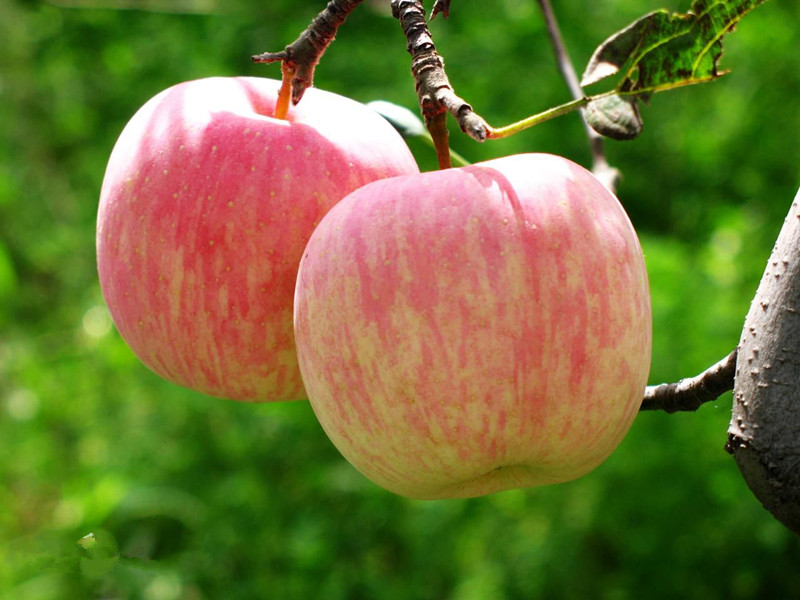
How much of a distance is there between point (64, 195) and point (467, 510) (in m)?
1.73

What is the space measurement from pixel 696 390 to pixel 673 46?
23 centimetres

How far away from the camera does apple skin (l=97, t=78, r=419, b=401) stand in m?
0.62

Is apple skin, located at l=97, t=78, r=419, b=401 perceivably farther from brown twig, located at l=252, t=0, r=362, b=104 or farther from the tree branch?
the tree branch

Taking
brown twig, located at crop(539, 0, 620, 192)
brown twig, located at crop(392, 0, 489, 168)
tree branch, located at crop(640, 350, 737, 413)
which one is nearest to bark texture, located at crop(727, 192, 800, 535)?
tree branch, located at crop(640, 350, 737, 413)

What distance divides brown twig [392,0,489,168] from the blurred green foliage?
898 mm

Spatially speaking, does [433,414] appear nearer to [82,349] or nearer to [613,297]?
[613,297]

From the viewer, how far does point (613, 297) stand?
21.4 inches

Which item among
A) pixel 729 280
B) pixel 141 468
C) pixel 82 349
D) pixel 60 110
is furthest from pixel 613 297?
pixel 60 110

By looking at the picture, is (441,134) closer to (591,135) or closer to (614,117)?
(614,117)

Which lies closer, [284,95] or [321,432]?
[284,95]

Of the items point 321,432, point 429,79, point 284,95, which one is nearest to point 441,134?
point 429,79

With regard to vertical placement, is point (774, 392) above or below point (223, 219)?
below

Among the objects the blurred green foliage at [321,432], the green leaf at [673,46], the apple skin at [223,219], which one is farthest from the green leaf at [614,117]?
the blurred green foliage at [321,432]

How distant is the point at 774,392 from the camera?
476mm
